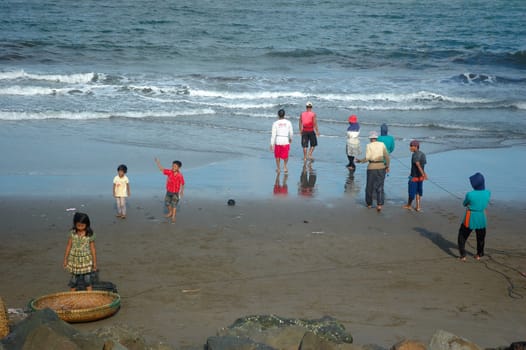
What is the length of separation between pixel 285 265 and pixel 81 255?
276 cm

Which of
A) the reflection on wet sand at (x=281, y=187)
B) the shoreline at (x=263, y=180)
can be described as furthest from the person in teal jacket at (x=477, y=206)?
the reflection on wet sand at (x=281, y=187)

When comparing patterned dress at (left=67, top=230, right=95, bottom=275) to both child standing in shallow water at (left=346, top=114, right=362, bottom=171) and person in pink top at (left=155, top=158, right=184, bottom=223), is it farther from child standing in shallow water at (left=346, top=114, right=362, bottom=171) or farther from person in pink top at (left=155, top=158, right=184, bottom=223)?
child standing in shallow water at (left=346, top=114, right=362, bottom=171)

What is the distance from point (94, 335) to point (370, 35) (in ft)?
127

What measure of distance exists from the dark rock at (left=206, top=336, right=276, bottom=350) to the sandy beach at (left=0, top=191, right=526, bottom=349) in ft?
2.35

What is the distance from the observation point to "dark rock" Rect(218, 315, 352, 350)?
6.95m

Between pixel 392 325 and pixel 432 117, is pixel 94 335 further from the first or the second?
pixel 432 117

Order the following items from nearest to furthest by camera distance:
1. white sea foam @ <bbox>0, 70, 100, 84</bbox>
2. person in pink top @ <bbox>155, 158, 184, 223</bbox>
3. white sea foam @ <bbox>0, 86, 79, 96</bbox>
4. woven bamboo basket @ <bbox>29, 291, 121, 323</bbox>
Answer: woven bamboo basket @ <bbox>29, 291, 121, 323</bbox> → person in pink top @ <bbox>155, 158, 184, 223</bbox> → white sea foam @ <bbox>0, 86, 79, 96</bbox> → white sea foam @ <bbox>0, 70, 100, 84</bbox>

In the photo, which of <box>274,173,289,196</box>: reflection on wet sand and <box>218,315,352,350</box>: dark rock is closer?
<box>218,315,352,350</box>: dark rock

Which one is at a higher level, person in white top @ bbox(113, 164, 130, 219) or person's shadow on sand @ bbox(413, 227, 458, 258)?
person in white top @ bbox(113, 164, 130, 219)

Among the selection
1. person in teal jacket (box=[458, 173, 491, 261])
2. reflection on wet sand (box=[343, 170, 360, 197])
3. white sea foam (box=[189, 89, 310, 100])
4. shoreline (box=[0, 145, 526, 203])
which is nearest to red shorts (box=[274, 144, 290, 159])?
shoreline (box=[0, 145, 526, 203])

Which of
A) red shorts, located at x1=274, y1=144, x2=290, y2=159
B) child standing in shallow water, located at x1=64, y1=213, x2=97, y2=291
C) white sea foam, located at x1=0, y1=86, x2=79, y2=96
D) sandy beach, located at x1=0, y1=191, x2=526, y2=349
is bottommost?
sandy beach, located at x1=0, y1=191, x2=526, y2=349

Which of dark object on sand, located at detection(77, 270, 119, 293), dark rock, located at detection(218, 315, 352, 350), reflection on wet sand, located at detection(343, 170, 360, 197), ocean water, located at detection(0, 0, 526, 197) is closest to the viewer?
dark rock, located at detection(218, 315, 352, 350)

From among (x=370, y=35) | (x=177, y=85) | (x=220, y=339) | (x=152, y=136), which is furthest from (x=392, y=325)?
(x=370, y=35)

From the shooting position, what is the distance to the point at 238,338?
6.74 meters
